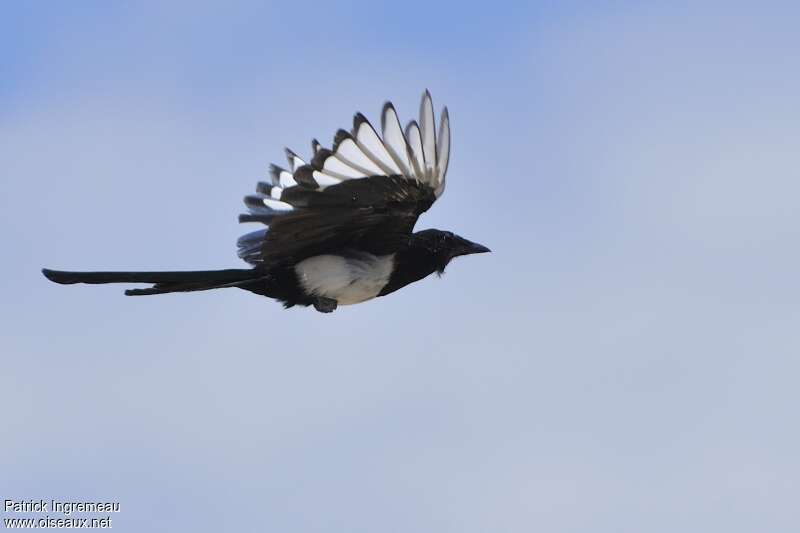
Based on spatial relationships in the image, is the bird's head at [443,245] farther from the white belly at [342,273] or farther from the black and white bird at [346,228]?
the white belly at [342,273]

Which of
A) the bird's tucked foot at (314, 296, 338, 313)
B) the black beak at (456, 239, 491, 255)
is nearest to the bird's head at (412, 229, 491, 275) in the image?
the black beak at (456, 239, 491, 255)

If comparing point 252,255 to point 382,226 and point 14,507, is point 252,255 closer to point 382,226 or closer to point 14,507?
point 382,226

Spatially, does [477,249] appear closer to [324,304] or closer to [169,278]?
[324,304]

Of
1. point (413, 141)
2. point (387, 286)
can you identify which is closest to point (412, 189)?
point (413, 141)

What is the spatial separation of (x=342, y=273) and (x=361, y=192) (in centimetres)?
71

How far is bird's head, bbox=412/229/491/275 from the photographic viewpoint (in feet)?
25.2

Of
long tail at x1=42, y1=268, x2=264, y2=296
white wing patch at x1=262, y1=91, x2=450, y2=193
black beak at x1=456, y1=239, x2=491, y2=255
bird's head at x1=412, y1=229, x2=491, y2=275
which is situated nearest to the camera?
white wing patch at x1=262, y1=91, x2=450, y2=193

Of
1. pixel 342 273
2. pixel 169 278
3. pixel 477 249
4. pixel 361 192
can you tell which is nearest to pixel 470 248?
pixel 477 249

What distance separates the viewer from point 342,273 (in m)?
7.37

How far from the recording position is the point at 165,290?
23.6 feet

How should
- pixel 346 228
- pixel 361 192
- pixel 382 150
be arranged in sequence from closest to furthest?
1. pixel 382 150
2. pixel 361 192
3. pixel 346 228

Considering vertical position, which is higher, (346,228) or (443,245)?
(443,245)

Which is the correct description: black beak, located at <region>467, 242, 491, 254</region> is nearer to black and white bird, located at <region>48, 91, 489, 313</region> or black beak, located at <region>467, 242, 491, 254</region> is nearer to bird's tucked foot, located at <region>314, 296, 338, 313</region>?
black and white bird, located at <region>48, 91, 489, 313</region>

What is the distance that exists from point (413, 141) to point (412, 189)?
0.28m
